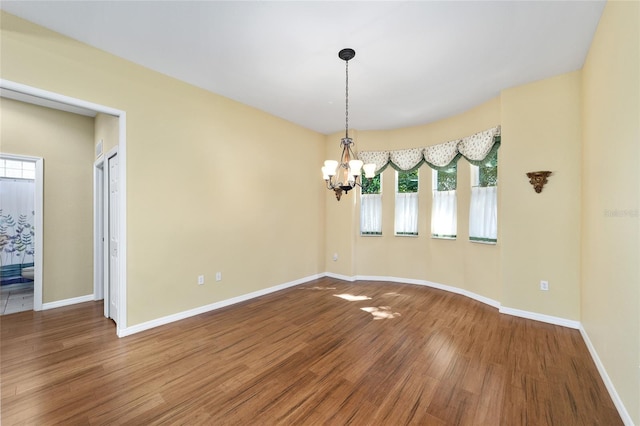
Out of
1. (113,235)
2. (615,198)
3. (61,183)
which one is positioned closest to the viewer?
(615,198)

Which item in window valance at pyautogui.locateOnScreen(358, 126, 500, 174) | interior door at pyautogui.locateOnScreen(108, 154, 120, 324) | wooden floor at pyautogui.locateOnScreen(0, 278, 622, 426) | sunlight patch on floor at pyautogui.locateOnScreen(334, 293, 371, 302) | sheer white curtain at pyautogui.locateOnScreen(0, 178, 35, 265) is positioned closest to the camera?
wooden floor at pyautogui.locateOnScreen(0, 278, 622, 426)

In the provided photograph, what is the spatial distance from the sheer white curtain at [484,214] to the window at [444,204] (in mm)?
342

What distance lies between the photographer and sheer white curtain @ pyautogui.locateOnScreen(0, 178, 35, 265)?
455 cm

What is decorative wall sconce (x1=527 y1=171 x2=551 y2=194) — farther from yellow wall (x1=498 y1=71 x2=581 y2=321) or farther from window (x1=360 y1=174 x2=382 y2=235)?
window (x1=360 y1=174 x2=382 y2=235)

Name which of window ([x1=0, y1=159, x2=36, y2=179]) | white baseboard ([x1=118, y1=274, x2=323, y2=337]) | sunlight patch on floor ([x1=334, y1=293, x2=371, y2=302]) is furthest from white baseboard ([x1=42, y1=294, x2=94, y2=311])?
sunlight patch on floor ([x1=334, y1=293, x2=371, y2=302])

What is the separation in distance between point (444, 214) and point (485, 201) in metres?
0.75

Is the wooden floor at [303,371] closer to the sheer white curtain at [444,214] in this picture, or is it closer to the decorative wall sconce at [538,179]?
the sheer white curtain at [444,214]

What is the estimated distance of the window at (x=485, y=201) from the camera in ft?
13.0

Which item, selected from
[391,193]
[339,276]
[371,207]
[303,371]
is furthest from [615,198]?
[339,276]

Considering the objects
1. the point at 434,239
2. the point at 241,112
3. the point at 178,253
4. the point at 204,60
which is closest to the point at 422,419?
the point at 178,253

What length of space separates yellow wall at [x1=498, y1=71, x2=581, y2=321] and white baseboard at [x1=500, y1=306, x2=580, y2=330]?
0.05 meters

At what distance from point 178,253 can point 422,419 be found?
3.15 m

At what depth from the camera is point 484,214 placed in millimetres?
4074

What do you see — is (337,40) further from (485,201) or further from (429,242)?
(429,242)
